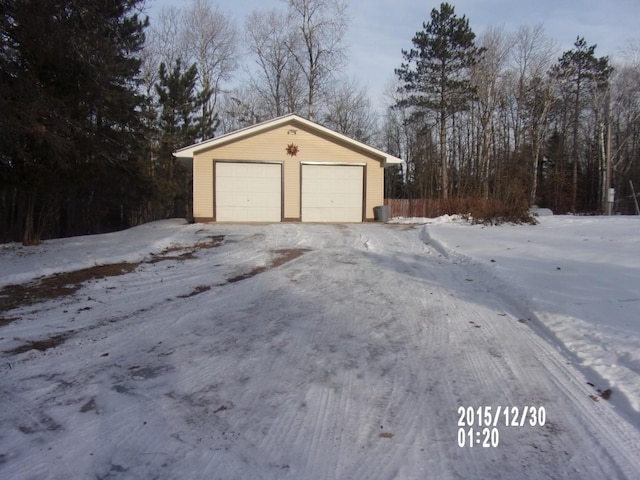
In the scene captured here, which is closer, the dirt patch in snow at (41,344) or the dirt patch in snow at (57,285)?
the dirt patch in snow at (41,344)

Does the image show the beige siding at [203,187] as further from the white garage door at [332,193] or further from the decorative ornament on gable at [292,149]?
the white garage door at [332,193]

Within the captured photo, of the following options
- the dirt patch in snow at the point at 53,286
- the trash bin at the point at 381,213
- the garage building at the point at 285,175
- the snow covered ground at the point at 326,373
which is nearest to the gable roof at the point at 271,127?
the garage building at the point at 285,175

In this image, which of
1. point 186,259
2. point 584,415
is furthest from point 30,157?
point 584,415

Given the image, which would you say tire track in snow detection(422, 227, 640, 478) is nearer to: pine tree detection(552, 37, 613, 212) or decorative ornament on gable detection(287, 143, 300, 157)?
decorative ornament on gable detection(287, 143, 300, 157)

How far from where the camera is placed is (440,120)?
30.5 m

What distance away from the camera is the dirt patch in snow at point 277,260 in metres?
7.34

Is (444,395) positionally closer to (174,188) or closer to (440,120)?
(174,188)

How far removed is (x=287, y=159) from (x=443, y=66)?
1844 centimetres

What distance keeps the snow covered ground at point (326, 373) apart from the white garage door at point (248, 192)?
931cm

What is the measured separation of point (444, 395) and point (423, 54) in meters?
31.0

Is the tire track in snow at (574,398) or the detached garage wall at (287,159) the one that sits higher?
the detached garage wall at (287,159)

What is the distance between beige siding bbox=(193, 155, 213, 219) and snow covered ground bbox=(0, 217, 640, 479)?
9210mm

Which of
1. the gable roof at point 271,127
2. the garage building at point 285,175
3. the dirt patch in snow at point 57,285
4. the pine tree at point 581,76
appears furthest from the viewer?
the pine tree at point 581,76
